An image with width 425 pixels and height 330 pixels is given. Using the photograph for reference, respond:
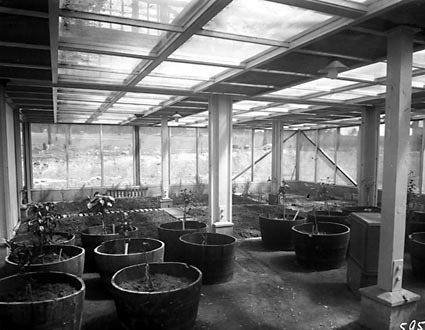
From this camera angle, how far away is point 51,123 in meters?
13.3

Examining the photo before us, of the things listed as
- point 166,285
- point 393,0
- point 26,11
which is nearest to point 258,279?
point 166,285

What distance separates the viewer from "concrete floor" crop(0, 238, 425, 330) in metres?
3.97

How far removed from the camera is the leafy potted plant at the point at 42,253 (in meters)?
4.20

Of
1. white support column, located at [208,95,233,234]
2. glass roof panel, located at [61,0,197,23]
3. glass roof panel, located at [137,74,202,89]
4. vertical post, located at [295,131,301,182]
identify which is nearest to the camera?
glass roof panel, located at [61,0,197,23]

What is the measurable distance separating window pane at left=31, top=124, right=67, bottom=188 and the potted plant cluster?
29.9ft

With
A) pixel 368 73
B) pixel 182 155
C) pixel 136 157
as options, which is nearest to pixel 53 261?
pixel 368 73

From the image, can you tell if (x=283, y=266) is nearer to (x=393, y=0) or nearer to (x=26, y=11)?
(x=393, y=0)

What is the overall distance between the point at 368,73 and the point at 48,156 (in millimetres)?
12135

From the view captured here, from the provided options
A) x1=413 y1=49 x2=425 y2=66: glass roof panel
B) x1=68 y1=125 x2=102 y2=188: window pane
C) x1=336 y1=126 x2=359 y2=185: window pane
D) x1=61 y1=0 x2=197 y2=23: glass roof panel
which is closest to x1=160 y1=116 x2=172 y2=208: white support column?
x1=68 y1=125 x2=102 y2=188: window pane

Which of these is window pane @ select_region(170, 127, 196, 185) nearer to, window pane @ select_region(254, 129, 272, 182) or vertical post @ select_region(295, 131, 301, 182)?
window pane @ select_region(254, 129, 272, 182)

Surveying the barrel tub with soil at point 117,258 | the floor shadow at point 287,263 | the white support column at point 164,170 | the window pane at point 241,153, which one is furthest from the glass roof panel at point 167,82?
the window pane at point 241,153

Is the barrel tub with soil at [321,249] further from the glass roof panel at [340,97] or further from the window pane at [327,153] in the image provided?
the window pane at [327,153]

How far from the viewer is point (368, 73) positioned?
18.0 feet

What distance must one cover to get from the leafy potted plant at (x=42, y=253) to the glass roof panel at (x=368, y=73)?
5.04m
